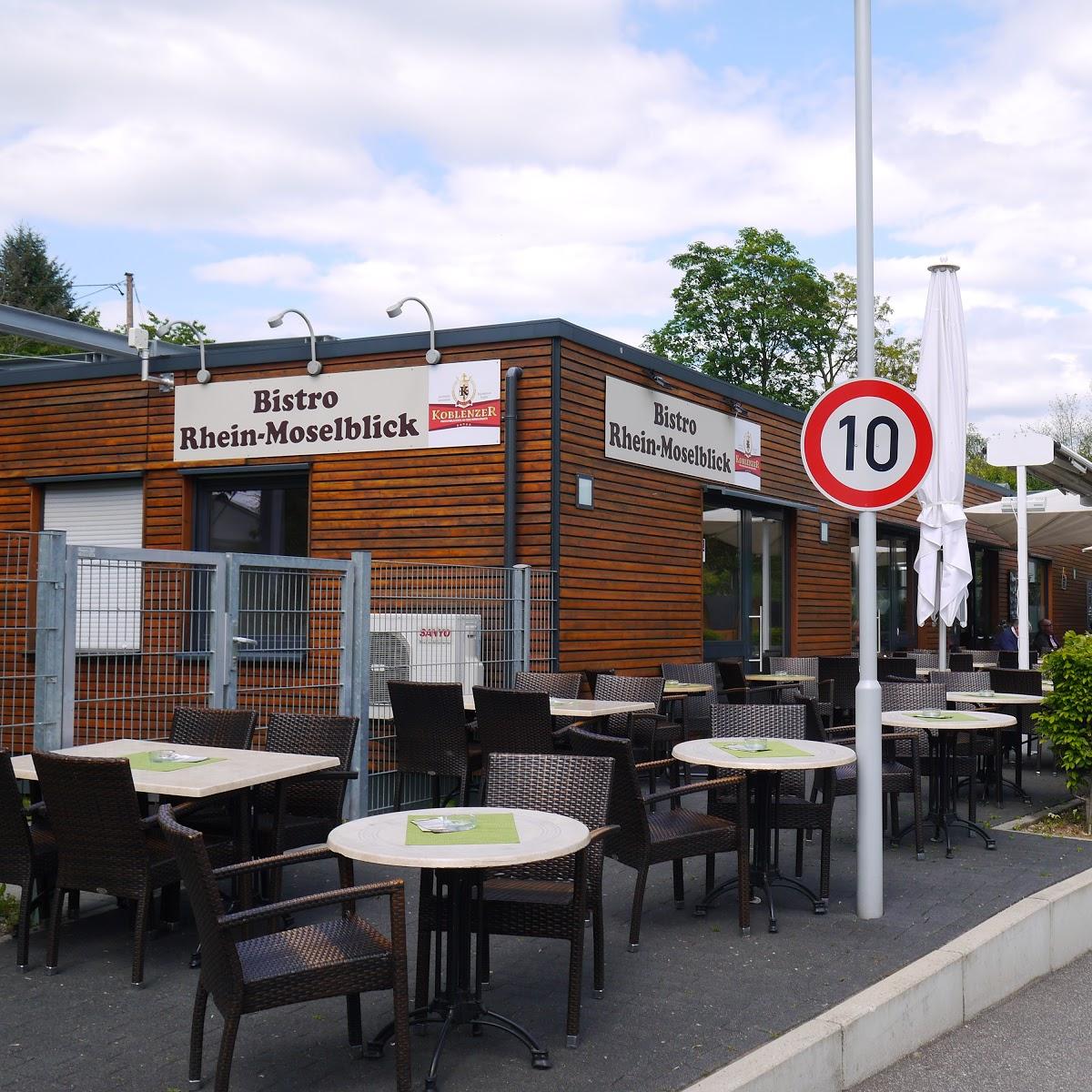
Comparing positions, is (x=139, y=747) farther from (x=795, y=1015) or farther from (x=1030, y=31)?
(x=1030, y=31)

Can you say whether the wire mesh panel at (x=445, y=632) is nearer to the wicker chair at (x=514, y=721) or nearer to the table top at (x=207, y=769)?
the wicker chair at (x=514, y=721)

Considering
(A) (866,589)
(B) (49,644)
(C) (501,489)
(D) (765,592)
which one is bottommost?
(B) (49,644)

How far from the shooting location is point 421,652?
9.14 metres

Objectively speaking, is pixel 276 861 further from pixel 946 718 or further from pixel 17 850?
pixel 946 718

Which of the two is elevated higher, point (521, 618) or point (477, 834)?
point (521, 618)

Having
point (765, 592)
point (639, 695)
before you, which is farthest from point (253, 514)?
Answer: point (765, 592)

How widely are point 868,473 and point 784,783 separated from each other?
188 centimetres

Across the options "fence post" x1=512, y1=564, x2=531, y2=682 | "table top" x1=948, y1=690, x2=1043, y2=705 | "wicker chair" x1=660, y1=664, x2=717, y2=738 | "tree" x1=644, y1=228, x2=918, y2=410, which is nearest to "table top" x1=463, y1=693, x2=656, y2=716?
"fence post" x1=512, y1=564, x2=531, y2=682

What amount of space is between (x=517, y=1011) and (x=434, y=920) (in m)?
0.49

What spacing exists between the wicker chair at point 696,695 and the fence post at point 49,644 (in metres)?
5.31

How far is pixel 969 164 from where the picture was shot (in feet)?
28.2

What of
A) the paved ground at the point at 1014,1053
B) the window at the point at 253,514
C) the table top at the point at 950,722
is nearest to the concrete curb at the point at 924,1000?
the paved ground at the point at 1014,1053

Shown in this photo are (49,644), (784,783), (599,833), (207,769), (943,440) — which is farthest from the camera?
(943,440)

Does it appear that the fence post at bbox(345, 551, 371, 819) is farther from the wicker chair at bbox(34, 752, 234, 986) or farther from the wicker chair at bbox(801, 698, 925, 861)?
the wicker chair at bbox(34, 752, 234, 986)
